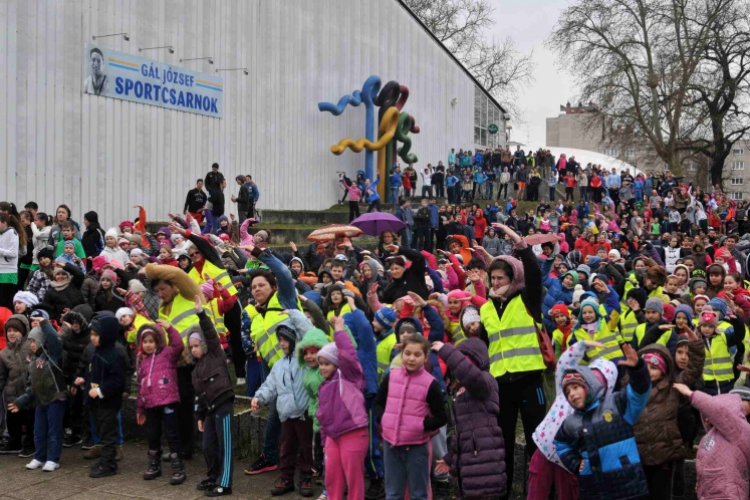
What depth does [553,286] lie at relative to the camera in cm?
1069

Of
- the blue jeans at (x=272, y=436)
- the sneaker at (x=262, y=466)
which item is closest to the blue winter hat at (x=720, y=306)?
the blue jeans at (x=272, y=436)

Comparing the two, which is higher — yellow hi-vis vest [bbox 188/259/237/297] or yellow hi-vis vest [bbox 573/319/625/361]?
yellow hi-vis vest [bbox 188/259/237/297]

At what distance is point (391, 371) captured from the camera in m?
6.39

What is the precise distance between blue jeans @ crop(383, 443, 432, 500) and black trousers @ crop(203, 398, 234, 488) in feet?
6.27

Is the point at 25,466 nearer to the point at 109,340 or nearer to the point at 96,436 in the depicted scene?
the point at 96,436

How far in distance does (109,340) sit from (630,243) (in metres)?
12.6

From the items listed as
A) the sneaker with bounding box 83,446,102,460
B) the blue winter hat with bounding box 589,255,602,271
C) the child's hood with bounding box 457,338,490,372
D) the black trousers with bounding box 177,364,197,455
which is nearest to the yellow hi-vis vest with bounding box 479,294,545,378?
the child's hood with bounding box 457,338,490,372

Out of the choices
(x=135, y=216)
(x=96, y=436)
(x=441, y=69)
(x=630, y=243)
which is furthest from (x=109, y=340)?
(x=441, y=69)

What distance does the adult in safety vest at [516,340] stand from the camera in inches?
270

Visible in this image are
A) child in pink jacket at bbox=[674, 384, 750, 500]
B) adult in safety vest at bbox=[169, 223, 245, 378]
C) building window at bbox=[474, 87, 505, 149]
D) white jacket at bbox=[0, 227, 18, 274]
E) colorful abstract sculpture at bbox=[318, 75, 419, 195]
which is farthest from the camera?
building window at bbox=[474, 87, 505, 149]

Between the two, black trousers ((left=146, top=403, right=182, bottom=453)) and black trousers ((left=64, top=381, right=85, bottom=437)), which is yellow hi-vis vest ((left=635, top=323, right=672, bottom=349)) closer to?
black trousers ((left=146, top=403, right=182, bottom=453))

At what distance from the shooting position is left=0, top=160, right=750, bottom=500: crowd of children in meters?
5.96

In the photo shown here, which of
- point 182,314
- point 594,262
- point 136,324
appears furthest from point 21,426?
point 594,262

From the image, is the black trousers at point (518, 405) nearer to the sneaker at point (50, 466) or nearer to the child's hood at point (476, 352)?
the child's hood at point (476, 352)
